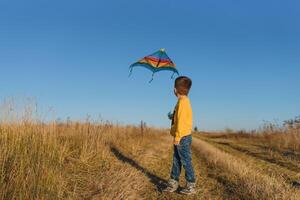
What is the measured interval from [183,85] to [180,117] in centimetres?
60

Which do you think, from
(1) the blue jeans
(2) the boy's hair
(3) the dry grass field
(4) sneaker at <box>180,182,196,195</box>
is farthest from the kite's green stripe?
(4) sneaker at <box>180,182,196,195</box>

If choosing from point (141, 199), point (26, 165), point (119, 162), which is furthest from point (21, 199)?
Answer: point (119, 162)

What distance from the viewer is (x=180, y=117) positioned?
22.7 feet

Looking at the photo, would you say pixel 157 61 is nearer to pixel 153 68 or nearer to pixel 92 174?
pixel 153 68

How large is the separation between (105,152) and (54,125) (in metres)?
1.85

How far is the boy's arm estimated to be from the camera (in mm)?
6892

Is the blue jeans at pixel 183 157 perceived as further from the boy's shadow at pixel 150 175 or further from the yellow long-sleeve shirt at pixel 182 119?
the boy's shadow at pixel 150 175

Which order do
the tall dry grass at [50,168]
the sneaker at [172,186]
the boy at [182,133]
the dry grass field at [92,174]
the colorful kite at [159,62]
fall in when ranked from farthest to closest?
the colorful kite at [159,62], the boy at [182,133], the sneaker at [172,186], the dry grass field at [92,174], the tall dry grass at [50,168]

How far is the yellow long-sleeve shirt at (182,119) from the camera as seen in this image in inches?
272

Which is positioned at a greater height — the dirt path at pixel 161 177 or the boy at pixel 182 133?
the boy at pixel 182 133

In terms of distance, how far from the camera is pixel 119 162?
29.8ft

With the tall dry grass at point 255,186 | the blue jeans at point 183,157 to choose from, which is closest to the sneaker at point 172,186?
the blue jeans at point 183,157

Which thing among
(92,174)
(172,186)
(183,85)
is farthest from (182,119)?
(92,174)

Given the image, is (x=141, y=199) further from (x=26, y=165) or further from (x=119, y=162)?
(x=119, y=162)
